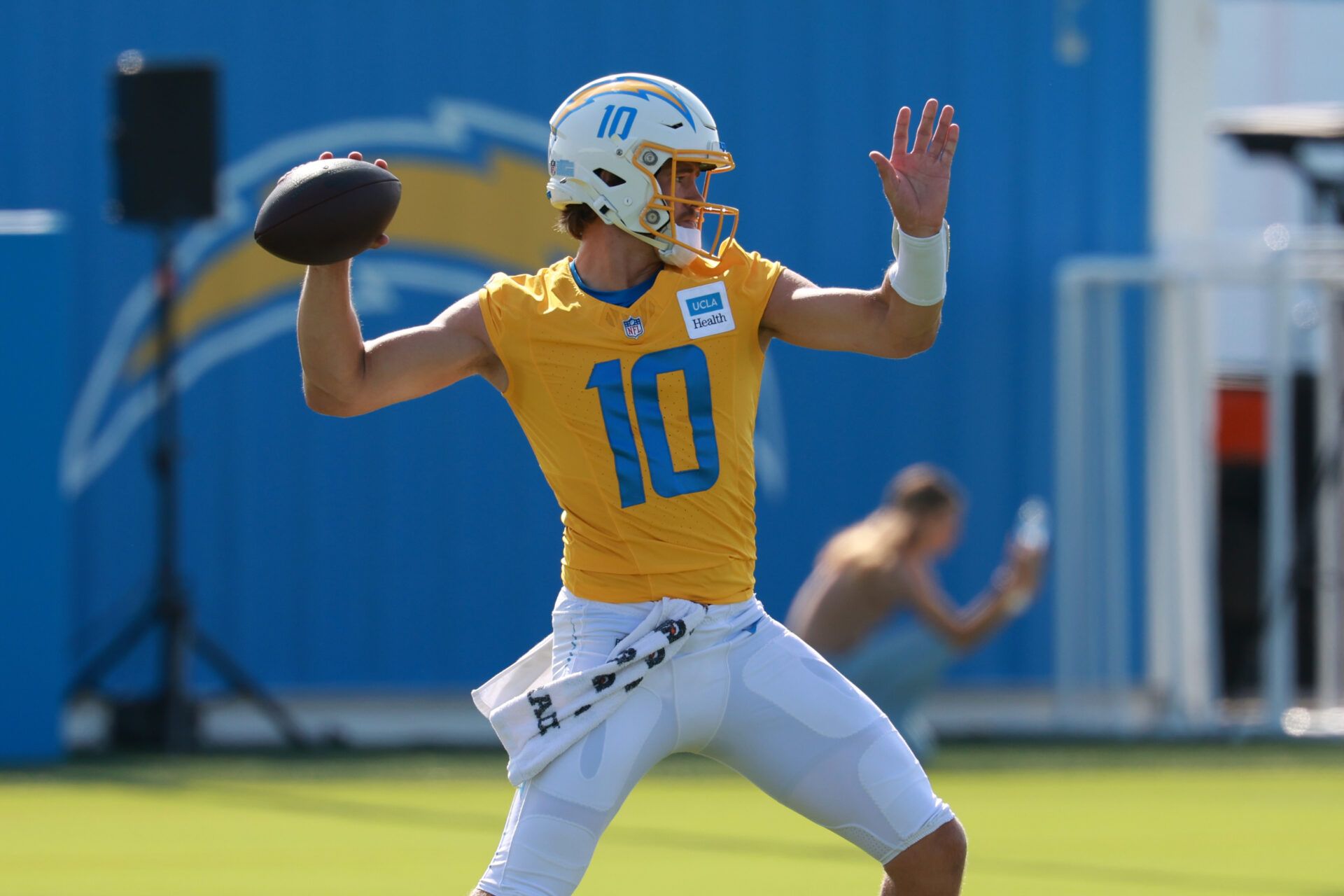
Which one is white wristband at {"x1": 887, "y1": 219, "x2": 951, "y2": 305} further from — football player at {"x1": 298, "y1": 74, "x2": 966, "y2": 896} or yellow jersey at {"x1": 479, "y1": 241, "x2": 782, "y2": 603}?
yellow jersey at {"x1": 479, "y1": 241, "x2": 782, "y2": 603}

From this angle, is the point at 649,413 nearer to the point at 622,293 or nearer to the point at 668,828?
the point at 622,293

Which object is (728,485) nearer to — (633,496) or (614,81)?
(633,496)

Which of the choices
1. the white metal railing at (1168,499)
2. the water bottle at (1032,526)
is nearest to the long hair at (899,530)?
the water bottle at (1032,526)

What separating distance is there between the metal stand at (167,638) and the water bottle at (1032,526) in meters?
3.95

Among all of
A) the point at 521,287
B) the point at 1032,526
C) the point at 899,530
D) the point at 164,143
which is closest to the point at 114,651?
the point at 164,143

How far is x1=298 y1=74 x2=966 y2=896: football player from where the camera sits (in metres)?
4.02

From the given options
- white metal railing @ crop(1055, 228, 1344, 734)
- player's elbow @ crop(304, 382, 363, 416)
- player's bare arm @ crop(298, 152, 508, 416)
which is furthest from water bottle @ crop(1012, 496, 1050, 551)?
player's elbow @ crop(304, 382, 363, 416)

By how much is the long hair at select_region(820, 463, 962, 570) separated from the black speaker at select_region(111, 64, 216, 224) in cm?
362

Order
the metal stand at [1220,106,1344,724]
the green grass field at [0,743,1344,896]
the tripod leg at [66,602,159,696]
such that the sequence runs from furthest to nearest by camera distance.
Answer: the metal stand at [1220,106,1344,724] < the tripod leg at [66,602,159,696] < the green grass field at [0,743,1344,896]

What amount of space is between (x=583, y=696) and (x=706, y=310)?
814 millimetres

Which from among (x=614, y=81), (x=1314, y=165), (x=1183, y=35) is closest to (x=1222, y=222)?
(x=1314, y=165)

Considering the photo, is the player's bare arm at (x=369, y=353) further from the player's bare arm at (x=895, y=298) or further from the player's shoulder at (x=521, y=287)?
the player's bare arm at (x=895, y=298)

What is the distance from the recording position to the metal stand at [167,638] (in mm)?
10117

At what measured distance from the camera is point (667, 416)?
410 cm
